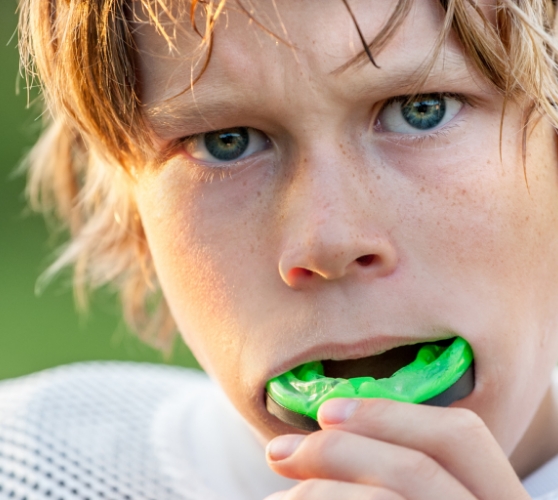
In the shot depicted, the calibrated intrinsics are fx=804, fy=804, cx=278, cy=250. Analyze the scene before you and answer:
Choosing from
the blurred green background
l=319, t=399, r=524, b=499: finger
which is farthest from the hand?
the blurred green background

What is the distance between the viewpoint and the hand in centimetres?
90

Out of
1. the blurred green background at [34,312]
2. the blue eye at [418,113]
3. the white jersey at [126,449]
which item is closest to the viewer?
the blue eye at [418,113]

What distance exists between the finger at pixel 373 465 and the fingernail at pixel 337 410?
2 cm

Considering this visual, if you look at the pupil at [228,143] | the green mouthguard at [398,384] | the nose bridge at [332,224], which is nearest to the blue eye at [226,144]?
the pupil at [228,143]

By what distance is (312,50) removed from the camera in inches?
41.1

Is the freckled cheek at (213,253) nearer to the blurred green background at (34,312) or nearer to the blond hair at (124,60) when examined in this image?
the blond hair at (124,60)

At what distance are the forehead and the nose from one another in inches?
4.7

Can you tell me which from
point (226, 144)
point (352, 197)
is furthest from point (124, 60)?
point (352, 197)

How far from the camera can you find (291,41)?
3.44ft

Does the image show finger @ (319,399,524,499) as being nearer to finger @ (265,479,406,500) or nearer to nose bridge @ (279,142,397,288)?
finger @ (265,479,406,500)

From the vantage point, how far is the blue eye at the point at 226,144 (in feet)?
3.84

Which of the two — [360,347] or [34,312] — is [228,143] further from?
[34,312]

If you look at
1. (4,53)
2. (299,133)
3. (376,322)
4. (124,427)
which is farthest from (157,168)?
(4,53)

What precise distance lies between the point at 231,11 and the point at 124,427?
864 mm
